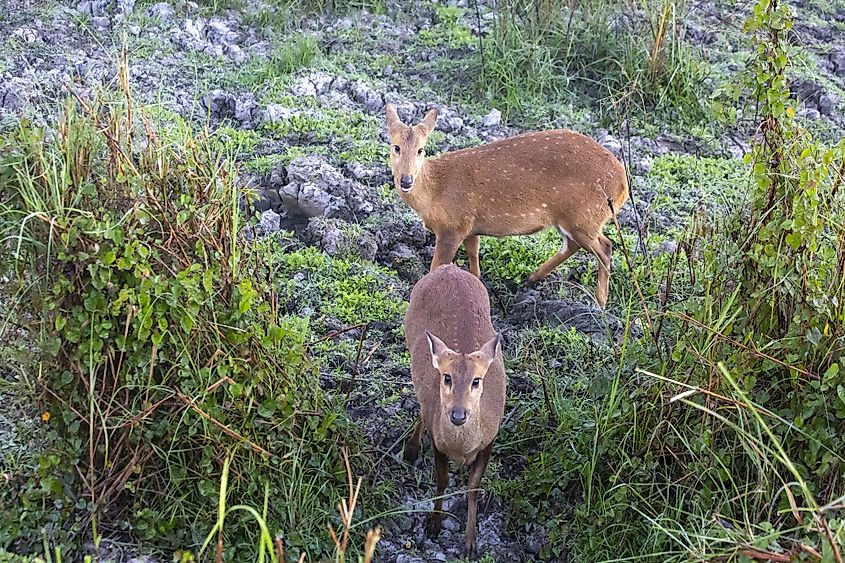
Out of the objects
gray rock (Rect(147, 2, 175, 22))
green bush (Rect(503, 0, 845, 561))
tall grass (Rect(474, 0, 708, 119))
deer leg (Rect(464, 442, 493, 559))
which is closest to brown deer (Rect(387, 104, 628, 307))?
tall grass (Rect(474, 0, 708, 119))

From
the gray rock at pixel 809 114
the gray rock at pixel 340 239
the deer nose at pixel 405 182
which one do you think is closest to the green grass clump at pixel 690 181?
the gray rock at pixel 809 114

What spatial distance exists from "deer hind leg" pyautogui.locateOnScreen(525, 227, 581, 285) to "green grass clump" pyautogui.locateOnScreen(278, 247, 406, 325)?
82cm

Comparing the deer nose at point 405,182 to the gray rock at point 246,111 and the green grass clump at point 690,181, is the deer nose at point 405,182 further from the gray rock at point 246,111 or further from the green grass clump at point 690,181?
the green grass clump at point 690,181

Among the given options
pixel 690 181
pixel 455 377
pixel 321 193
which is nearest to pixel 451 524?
pixel 455 377

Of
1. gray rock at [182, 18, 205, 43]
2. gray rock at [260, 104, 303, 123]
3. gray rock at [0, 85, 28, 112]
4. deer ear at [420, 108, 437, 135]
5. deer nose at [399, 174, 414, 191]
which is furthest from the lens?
gray rock at [182, 18, 205, 43]

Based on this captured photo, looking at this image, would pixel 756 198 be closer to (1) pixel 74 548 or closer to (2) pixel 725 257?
(2) pixel 725 257

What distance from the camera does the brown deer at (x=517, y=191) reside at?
6.21 metres

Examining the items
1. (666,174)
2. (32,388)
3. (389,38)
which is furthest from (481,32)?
(32,388)

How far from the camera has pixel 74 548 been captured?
3.79 metres

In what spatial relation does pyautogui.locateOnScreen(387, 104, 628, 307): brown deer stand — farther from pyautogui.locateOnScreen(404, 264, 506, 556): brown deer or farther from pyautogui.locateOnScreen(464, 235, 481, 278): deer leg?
pyautogui.locateOnScreen(404, 264, 506, 556): brown deer

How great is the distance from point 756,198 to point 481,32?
15.0 ft

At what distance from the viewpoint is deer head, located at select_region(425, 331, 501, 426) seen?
13.7 ft

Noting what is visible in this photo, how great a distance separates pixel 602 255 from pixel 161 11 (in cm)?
405

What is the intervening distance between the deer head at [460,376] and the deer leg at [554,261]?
6.21 feet
